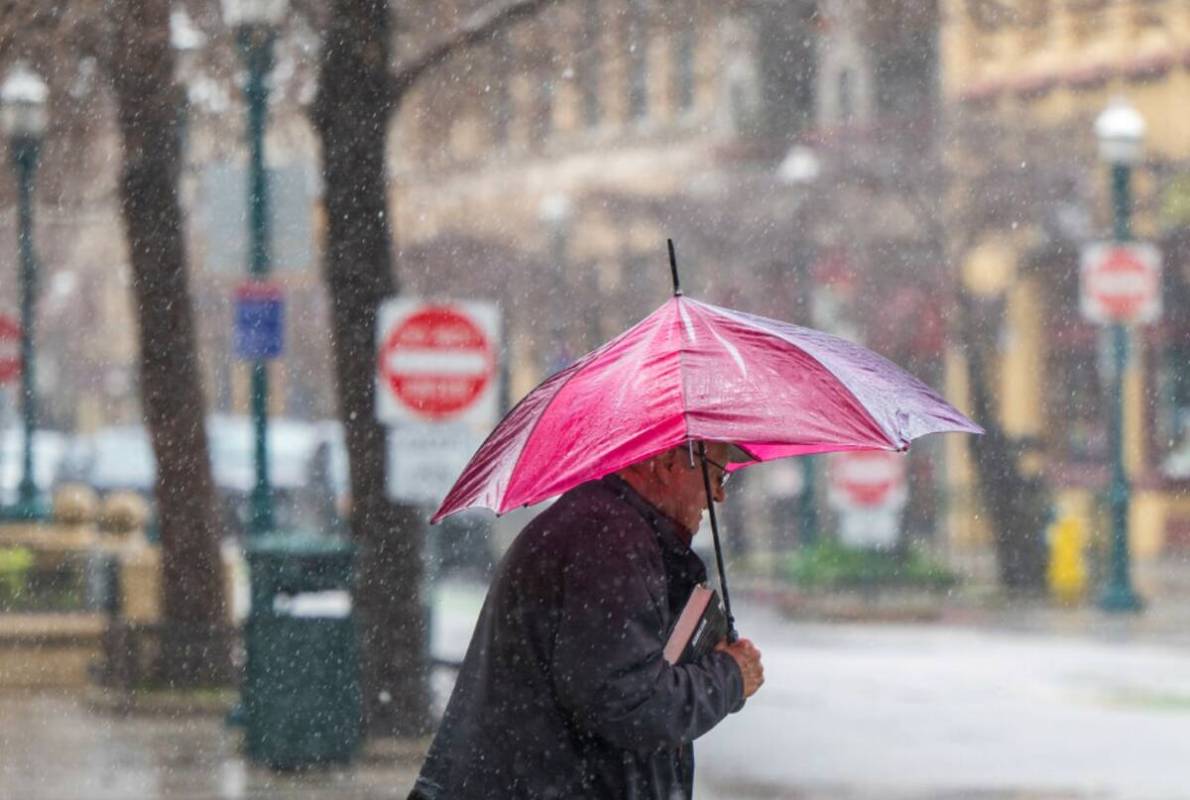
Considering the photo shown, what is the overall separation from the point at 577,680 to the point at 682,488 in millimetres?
491

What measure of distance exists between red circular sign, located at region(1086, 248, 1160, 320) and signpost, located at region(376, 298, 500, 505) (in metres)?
12.0

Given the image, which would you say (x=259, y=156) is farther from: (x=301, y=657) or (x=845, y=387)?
(x=845, y=387)

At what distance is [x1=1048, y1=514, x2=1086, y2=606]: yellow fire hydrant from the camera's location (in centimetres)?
2669

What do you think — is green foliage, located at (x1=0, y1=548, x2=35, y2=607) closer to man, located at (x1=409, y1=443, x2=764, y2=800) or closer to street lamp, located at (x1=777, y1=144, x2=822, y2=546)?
street lamp, located at (x1=777, y1=144, x2=822, y2=546)

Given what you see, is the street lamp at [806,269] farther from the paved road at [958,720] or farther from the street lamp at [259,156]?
the street lamp at [259,156]

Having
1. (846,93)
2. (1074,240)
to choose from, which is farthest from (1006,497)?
(846,93)

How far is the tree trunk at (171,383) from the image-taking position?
1650 centimetres

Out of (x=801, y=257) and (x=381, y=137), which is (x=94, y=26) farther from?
(x=801, y=257)

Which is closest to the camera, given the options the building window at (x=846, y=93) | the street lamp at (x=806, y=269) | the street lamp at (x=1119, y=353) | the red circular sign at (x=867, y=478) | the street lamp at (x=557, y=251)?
the street lamp at (x=1119, y=353)

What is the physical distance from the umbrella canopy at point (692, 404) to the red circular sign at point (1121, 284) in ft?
63.7

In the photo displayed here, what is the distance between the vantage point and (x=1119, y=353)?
25.2 metres

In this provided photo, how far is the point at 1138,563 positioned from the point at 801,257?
609cm

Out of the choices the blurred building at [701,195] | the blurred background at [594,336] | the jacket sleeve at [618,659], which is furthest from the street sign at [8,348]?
the jacket sleeve at [618,659]

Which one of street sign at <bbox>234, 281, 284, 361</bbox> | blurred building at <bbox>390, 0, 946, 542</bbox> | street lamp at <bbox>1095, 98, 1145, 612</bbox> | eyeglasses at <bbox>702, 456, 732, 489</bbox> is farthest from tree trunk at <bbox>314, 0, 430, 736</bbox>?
street lamp at <bbox>1095, 98, 1145, 612</bbox>
